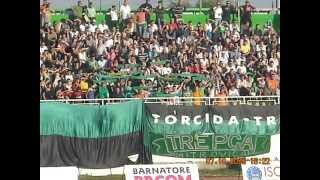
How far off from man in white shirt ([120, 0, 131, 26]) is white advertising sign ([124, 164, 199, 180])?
3.48 metres

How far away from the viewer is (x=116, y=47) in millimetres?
14336

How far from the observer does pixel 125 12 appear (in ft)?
47.4

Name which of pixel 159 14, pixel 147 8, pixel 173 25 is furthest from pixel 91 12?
pixel 173 25

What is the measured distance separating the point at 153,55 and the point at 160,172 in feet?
9.68

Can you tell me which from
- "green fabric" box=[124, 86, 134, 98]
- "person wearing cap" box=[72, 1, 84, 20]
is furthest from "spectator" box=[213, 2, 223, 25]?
"person wearing cap" box=[72, 1, 84, 20]

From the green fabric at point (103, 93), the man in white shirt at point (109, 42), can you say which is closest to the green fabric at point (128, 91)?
the green fabric at point (103, 93)

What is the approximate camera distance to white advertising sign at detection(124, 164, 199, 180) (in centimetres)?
1252

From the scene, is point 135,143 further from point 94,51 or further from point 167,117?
point 94,51

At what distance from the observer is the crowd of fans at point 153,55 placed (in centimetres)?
1394

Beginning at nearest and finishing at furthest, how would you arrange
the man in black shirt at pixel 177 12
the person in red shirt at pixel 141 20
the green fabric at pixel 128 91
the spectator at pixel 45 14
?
the green fabric at pixel 128 91, the spectator at pixel 45 14, the person in red shirt at pixel 141 20, the man in black shirt at pixel 177 12

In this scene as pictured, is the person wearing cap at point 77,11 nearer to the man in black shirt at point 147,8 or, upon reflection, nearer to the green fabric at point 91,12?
the green fabric at point 91,12

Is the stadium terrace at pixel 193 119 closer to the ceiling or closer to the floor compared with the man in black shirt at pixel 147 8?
closer to the floor
